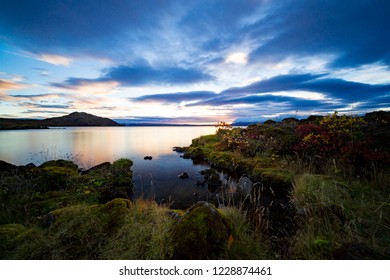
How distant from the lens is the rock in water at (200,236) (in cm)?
216

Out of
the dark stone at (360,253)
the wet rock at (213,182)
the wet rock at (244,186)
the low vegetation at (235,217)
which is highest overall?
the dark stone at (360,253)

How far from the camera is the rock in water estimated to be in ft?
7.09

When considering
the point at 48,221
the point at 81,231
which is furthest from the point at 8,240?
the point at 81,231

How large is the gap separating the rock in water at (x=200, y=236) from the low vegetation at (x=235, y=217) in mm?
12

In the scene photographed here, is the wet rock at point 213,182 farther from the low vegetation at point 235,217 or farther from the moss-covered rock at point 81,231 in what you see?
the moss-covered rock at point 81,231

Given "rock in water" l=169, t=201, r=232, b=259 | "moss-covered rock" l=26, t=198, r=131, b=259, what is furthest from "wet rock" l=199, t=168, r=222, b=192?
"rock in water" l=169, t=201, r=232, b=259

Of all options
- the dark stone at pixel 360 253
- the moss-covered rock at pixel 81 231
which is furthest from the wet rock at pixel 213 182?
the dark stone at pixel 360 253

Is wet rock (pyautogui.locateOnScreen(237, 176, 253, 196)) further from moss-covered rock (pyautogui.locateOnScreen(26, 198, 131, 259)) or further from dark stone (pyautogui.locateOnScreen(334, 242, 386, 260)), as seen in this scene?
dark stone (pyautogui.locateOnScreen(334, 242, 386, 260))

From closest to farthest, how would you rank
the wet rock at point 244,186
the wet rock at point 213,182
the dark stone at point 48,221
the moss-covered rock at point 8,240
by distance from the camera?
the moss-covered rock at point 8,240
the dark stone at point 48,221
the wet rock at point 244,186
the wet rock at point 213,182

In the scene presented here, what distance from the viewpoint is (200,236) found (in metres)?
2.19

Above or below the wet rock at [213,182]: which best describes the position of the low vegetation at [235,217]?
above

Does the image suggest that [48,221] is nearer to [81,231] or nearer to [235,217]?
[81,231]
